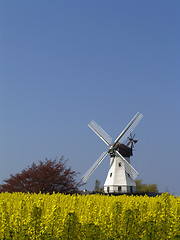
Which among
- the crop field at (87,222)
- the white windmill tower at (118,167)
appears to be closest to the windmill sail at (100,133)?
the white windmill tower at (118,167)

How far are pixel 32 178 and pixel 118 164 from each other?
1853 cm

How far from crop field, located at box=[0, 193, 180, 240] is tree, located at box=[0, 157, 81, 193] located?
10.8 m

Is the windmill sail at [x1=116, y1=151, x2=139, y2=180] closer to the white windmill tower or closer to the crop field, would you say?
the white windmill tower

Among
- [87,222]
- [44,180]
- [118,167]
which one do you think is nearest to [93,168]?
[118,167]

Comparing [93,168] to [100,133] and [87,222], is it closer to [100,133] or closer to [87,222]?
[100,133]

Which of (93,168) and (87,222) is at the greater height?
(93,168)

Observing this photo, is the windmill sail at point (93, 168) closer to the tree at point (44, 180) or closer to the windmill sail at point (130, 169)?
the windmill sail at point (130, 169)

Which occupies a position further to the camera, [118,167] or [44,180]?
[118,167]

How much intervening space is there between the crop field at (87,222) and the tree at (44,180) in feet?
35.6

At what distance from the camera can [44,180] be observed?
2125 centimetres

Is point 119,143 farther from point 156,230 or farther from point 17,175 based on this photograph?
point 156,230

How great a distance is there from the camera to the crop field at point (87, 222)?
7.31 meters

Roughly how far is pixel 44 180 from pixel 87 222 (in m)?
13.6

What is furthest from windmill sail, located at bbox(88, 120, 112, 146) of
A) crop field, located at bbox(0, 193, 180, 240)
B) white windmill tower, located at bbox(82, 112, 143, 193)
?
crop field, located at bbox(0, 193, 180, 240)
